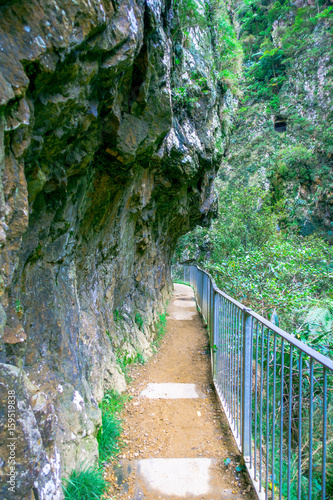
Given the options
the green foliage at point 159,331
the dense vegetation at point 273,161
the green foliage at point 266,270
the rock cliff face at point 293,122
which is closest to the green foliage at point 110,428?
the green foliage at point 159,331

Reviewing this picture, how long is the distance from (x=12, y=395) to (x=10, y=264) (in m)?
0.74

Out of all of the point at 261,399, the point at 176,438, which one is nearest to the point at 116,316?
the point at 176,438

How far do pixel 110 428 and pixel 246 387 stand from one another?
1667mm

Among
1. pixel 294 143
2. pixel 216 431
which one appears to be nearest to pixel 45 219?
pixel 216 431

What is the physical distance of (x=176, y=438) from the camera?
332cm

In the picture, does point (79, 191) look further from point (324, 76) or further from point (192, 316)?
point (324, 76)

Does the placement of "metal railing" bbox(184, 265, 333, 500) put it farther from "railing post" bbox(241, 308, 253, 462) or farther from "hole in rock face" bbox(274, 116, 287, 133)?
"hole in rock face" bbox(274, 116, 287, 133)

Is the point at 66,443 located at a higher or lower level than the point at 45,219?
lower

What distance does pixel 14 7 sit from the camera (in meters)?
1.40

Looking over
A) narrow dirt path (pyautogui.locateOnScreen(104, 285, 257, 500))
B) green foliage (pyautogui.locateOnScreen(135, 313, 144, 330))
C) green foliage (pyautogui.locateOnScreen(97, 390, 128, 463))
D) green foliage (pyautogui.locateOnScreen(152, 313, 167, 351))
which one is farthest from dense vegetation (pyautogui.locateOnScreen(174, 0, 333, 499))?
green foliage (pyautogui.locateOnScreen(97, 390, 128, 463))

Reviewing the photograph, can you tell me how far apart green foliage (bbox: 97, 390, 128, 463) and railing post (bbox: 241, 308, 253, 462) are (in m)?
1.37

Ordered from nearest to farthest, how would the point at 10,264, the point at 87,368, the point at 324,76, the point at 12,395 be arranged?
1. the point at 12,395
2. the point at 10,264
3. the point at 87,368
4. the point at 324,76

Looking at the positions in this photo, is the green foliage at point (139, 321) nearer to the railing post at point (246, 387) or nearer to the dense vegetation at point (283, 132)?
the railing post at point (246, 387)

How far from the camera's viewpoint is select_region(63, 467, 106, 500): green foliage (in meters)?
2.17
